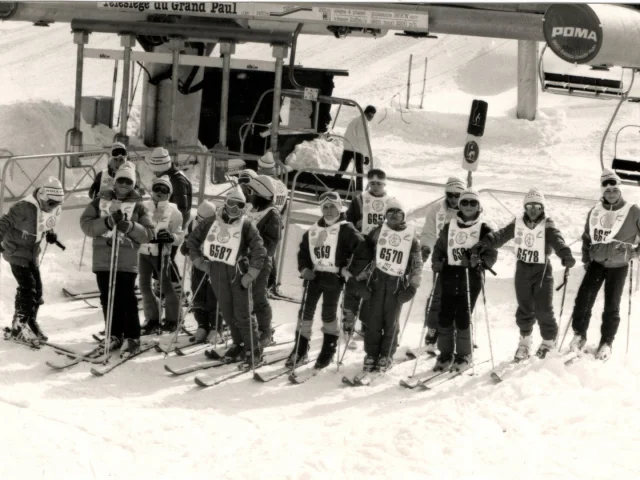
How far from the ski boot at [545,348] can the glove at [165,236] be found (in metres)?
3.85

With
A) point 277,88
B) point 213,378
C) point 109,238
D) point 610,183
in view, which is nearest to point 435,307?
point 610,183

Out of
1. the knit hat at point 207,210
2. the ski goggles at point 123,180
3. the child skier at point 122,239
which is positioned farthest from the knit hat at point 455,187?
the ski goggles at point 123,180

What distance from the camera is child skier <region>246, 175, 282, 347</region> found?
34.1 ft

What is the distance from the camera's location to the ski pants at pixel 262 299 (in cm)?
1035

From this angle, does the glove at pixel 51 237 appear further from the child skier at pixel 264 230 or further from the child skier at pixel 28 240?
the child skier at pixel 264 230

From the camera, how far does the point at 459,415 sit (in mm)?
8461

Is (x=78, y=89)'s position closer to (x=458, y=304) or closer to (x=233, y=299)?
(x=233, y=299)

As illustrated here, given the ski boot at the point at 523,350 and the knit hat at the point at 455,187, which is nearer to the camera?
the ski boot at the point at 523,350

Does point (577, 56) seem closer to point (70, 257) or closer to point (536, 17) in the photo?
point (536, 17)

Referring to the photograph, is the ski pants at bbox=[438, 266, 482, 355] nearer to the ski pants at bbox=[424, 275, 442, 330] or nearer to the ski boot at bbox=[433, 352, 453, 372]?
the ski boot at bbox=[433, 352, 453, 372]

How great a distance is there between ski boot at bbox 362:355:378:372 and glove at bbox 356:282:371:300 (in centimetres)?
60

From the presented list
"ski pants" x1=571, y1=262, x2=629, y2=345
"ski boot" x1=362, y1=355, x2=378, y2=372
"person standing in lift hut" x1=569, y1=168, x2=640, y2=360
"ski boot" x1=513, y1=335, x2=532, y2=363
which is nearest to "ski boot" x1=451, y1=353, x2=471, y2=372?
"ski boot" x1=513, y1=335, x2=532, y2=363

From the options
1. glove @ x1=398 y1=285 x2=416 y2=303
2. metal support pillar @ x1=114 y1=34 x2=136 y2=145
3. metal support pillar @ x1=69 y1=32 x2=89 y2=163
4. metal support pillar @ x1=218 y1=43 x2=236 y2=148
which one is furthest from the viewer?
metal support pillar @ x1=69 y1=32 x2=89 y2=163

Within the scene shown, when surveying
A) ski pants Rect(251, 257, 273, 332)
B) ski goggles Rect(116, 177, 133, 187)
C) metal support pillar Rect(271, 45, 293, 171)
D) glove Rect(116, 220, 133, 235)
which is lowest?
ski pants Rect(251, 257, 273, 332)
